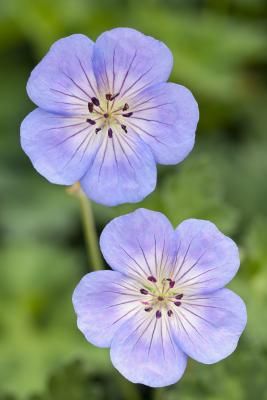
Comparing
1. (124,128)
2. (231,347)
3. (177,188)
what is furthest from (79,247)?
(231,347)

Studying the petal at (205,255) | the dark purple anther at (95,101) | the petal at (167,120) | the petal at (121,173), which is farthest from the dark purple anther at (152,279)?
the dark purple anther at (95,101)

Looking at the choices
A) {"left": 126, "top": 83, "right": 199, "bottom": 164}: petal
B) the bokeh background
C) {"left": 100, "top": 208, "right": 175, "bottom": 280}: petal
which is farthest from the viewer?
the bokeh background

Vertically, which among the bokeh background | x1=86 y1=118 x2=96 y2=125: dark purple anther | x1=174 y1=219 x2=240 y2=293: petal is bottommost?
the bokeh background

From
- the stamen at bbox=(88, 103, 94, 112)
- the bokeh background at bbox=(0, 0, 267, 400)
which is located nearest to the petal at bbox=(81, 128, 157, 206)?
the stamen at bbox=(88, 103, 94, 112)

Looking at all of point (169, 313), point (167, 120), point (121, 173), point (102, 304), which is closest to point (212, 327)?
point (169, 313)

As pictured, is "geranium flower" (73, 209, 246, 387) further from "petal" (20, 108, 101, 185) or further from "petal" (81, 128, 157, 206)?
"petal" (20, 108, 101, 185)

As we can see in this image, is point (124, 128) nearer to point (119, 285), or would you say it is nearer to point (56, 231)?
point (119, 285)
